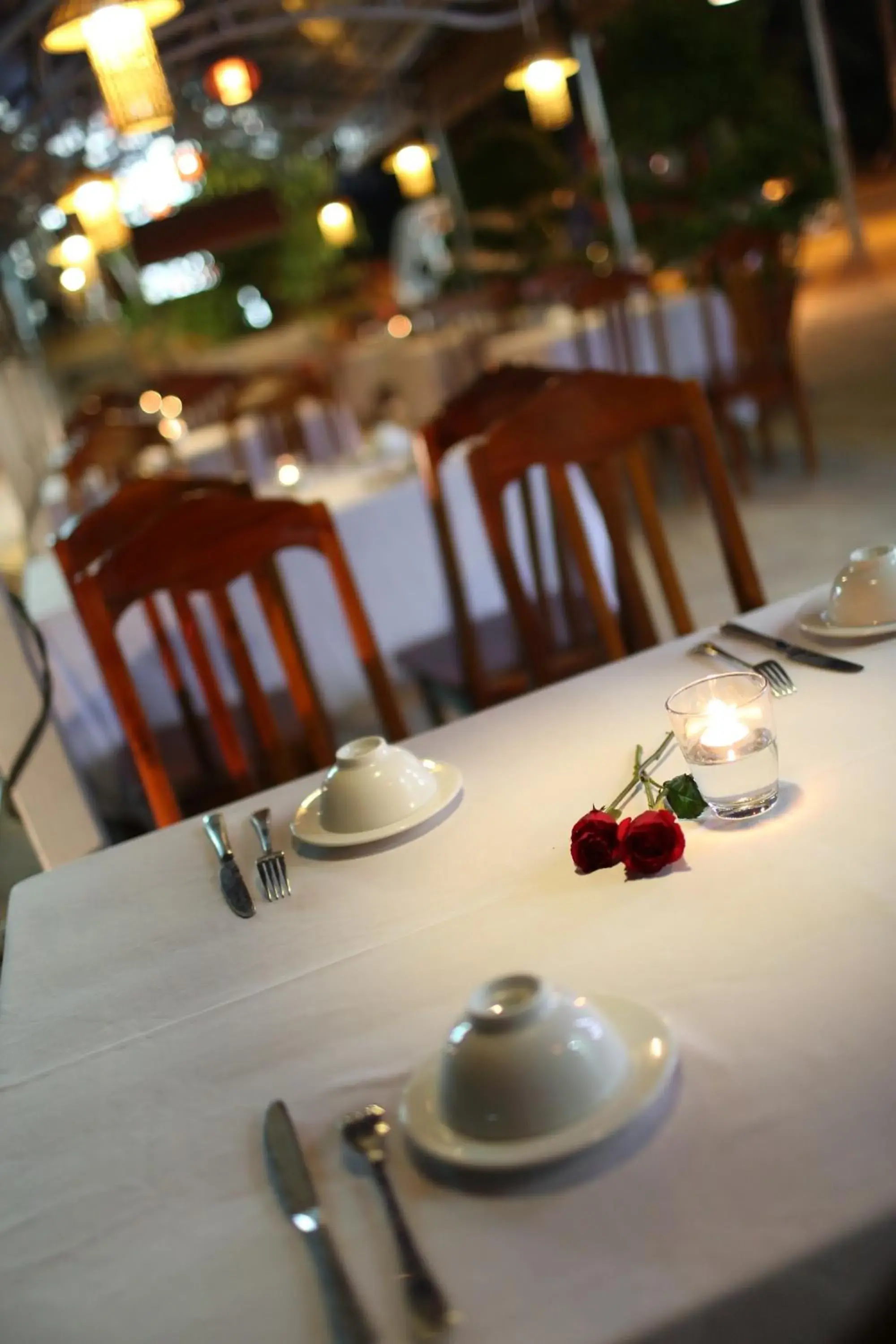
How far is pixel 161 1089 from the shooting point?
0.94 meters

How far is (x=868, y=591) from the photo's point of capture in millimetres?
1345

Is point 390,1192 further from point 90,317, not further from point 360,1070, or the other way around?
point 90,317

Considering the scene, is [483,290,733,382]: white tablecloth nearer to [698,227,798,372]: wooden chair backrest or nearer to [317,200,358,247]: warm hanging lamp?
[698,227,798,372]: wooden chair backrest

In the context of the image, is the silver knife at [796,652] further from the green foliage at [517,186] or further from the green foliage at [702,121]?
the green foliage at [517,186]

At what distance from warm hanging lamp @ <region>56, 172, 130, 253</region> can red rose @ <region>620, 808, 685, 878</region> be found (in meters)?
6.16

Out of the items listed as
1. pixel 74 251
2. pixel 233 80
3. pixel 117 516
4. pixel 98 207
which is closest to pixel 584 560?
pixel 117 516

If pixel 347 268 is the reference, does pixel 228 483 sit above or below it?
below

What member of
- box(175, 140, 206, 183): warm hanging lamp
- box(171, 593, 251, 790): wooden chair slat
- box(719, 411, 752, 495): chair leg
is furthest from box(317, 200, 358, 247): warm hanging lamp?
box(171, 593, 251, 790): wooden chair slat

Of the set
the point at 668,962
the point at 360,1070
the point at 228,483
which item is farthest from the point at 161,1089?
the point at 228,483

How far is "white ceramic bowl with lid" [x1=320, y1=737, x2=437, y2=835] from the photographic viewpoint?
1.25 m

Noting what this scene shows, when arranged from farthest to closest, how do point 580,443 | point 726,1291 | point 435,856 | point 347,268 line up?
point 347,268 < point 580,443 < point 435,856 < point 726,1291

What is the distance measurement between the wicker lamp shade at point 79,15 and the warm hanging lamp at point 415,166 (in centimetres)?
592

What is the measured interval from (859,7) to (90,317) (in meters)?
8.80

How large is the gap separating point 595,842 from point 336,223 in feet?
33.4
